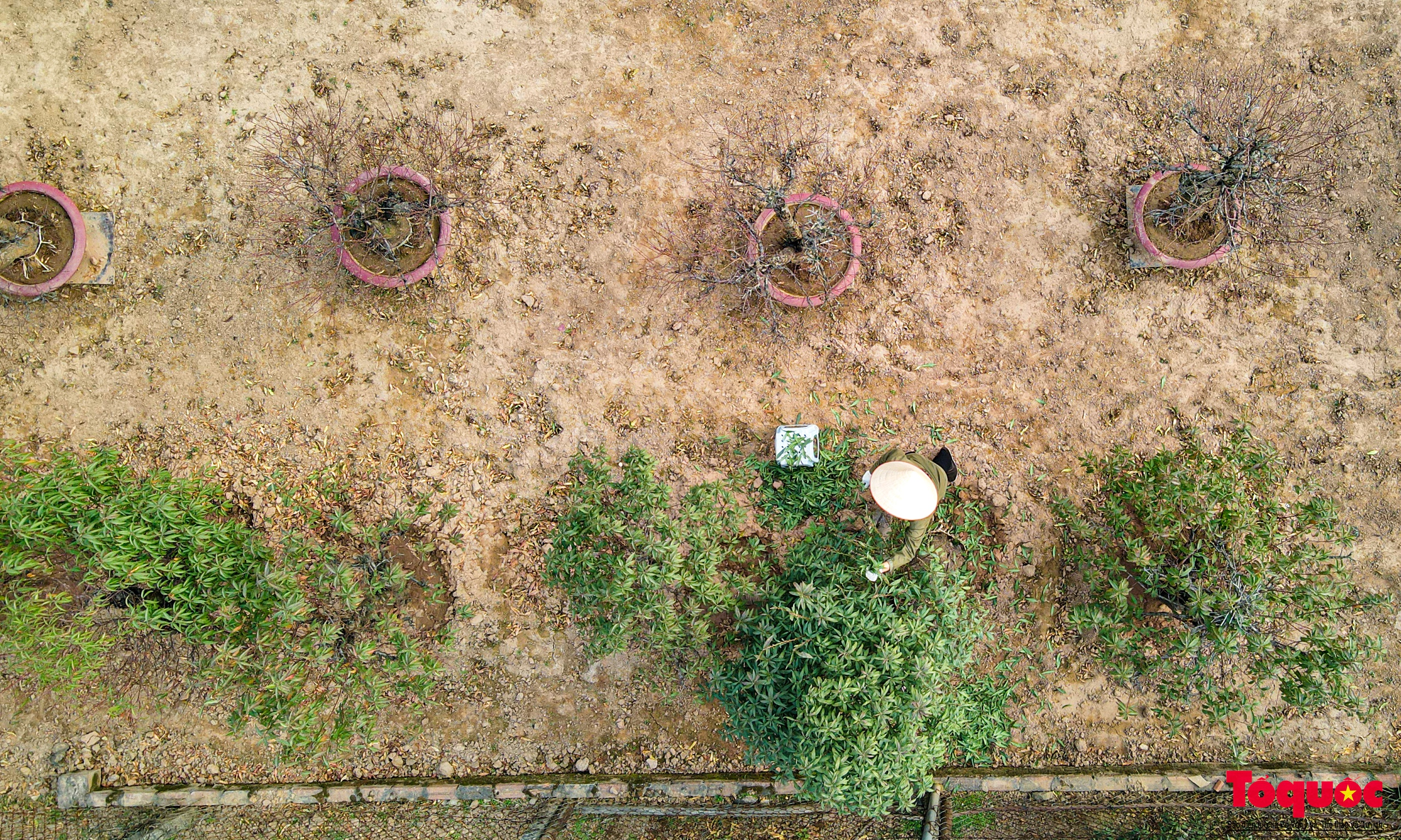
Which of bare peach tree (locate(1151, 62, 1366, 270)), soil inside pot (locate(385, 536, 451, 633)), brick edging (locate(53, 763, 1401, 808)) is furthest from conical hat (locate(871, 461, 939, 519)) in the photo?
soil inside pot (locate(385, 536, 451, 633))

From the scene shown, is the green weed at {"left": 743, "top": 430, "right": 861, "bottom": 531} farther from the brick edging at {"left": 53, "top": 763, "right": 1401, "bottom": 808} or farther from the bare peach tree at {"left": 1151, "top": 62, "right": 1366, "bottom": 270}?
the bare peach tree at {"left": 1151, "top": 62, "right": 1366, "bottom": 270}

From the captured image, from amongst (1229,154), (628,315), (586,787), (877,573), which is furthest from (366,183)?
(1229,154)

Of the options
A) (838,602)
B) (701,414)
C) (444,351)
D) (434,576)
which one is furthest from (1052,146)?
(434,576)

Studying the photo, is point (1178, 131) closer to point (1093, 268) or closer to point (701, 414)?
point (1093, 268)

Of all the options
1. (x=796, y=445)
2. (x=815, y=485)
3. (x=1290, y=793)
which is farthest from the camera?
(x=1290, y=793)

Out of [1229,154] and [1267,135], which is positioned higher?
[1267,135]

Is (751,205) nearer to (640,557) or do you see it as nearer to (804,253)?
(804,253)

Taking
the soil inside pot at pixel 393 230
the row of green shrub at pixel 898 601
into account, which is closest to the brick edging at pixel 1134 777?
the row of green shrub at pixel 898 601
